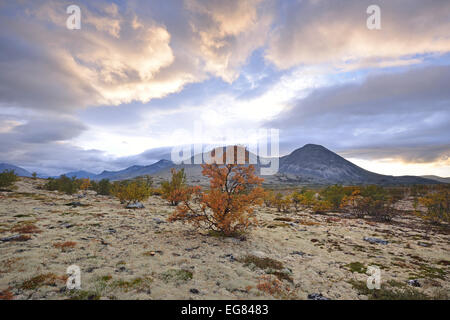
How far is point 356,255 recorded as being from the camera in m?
13.6

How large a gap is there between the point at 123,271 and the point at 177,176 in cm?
3093

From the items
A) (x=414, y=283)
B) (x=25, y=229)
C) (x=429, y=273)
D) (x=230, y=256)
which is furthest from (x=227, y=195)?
(x=25, y=229)

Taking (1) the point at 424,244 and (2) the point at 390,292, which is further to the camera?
(1) the point at 424,244

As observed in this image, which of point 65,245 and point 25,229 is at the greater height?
point 25,229

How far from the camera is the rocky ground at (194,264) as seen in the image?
23.9 feet

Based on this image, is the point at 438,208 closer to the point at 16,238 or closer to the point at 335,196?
the point at 335,196

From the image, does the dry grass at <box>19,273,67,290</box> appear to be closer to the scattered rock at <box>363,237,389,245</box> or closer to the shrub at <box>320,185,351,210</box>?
the scattered rock at <box>363,237,389,245</box>

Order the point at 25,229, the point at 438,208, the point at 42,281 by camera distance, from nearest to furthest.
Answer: the point at 42,281 → the point at 25,229 → the point at 438,208

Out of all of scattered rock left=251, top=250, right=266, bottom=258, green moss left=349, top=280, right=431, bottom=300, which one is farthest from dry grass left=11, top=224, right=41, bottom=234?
green moss left=349, top=280, right=431, bottom=300

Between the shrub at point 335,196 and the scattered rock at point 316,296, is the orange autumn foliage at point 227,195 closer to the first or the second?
the scattered rock at point 316,296

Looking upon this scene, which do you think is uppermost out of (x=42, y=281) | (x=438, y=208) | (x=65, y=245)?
(x=42, y=281)

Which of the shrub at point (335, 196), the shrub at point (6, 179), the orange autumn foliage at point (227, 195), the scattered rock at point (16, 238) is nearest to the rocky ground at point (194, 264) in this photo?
the scattered rock at point (16, 238)

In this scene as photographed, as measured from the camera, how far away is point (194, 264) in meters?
9.76

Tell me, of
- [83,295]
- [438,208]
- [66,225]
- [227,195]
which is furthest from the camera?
[438,208]
